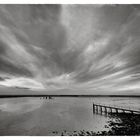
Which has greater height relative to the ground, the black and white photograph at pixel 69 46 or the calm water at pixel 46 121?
the black and white photograph at pixel 69 46

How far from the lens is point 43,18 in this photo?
12.1ft

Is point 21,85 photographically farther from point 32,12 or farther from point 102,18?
point 102,18

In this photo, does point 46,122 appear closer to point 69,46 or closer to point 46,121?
point 46,121

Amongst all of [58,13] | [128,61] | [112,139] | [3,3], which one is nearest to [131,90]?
[128,61]

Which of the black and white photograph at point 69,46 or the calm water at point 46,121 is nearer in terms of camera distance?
the black and white photograph at point 69,46

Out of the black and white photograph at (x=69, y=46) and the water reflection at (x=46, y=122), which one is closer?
the black and white photograph at (x=69, y=46)

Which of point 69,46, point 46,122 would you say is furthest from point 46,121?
point 69,46

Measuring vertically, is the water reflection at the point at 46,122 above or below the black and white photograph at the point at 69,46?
below

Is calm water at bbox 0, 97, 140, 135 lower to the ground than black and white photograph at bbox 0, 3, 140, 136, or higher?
lower

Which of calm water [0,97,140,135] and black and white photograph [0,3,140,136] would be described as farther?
calm water [0,97,140,135]

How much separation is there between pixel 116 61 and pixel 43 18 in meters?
2.70

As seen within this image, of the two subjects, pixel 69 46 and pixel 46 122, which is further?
pixel 46 122

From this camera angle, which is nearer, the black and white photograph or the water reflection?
the black and white photograph

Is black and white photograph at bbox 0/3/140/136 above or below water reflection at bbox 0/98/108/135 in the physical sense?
above
